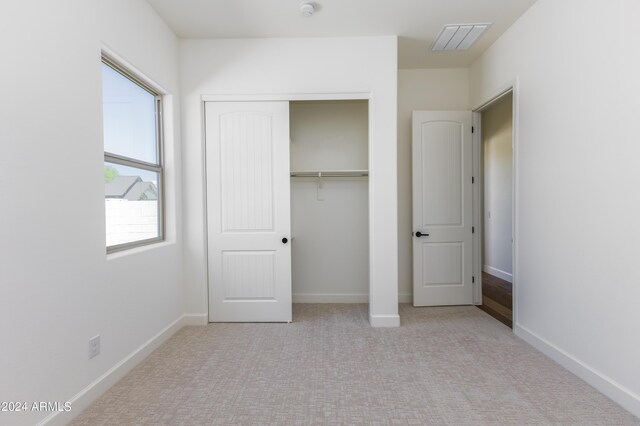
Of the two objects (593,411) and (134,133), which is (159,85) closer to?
(134,133)

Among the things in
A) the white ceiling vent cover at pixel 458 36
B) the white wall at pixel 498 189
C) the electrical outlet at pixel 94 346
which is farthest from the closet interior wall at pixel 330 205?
the white wall at pixel 498 189

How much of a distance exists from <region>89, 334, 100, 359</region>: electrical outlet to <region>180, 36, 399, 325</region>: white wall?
4.35 feet

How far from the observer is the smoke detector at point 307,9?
260cm

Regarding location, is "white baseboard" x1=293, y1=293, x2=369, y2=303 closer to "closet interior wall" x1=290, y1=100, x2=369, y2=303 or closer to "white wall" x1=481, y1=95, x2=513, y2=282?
"closet interior wall" x1=290, y1=100, x2=369, y2=303

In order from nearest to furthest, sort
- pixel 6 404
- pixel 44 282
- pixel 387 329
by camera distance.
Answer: pixel 6 404 → pixel 44 282 → pixel 387 329

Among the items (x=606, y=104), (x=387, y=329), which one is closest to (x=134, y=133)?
(x=387, y=329)

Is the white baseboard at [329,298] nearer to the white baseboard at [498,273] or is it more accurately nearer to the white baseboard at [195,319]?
the white baseboard at [195,319]

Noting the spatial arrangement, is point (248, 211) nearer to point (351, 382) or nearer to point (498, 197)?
point (351, 382)

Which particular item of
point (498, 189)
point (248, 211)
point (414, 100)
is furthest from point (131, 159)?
point (498, 189)

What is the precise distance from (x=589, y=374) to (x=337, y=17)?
3329mm

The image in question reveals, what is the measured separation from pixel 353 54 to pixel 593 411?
3260 mm

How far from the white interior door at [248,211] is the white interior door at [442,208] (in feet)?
5.17

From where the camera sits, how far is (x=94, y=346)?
1.99m

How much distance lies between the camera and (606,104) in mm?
2014
